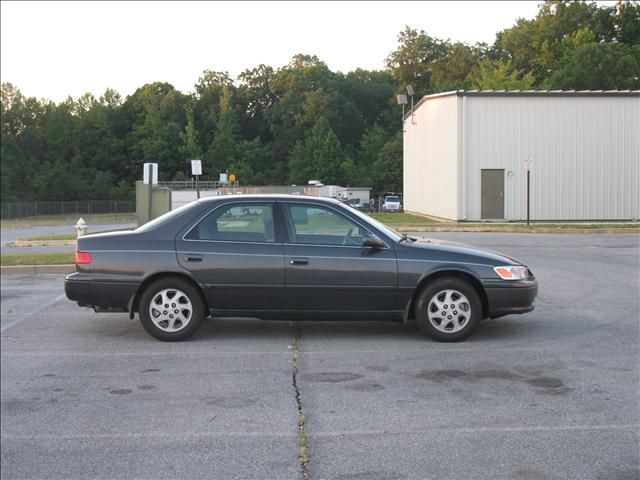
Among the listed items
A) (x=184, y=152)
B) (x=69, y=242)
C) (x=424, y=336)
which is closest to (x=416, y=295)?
(x=424, y=336)

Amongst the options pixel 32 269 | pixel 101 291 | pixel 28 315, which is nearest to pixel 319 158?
pixel 32 269

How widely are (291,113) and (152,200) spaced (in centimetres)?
7430

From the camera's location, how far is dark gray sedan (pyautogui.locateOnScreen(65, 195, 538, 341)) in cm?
762

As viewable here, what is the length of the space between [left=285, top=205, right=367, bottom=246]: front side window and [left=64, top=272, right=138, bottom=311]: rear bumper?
173cm

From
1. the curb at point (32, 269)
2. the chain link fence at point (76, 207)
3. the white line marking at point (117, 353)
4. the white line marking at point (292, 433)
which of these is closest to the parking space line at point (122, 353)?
the white line marking at point (117, 353)

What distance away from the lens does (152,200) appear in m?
16.0

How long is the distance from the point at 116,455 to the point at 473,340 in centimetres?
427

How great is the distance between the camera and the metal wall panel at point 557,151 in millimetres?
30406

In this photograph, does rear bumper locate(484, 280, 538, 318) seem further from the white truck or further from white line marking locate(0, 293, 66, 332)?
the white truck

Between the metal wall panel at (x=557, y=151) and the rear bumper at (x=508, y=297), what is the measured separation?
23.0m

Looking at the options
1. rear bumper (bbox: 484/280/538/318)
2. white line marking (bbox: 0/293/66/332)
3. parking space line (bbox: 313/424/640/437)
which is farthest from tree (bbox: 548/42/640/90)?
parking space line (bbox: 313/424/640/437)

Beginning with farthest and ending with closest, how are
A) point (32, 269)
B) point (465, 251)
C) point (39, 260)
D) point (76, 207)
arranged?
point (76, 207)
point (39, 260)
point (32, 269)
point (465, 251)

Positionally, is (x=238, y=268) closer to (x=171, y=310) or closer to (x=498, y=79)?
(x=171, y=310)

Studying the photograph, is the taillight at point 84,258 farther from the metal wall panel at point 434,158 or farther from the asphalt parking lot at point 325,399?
the metal wall panel at point 434,158
